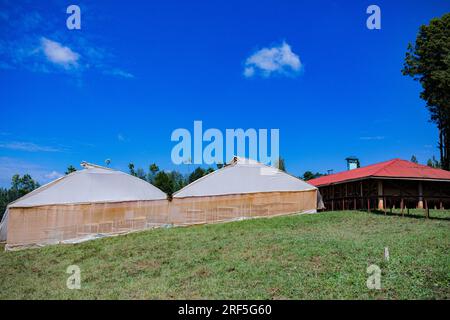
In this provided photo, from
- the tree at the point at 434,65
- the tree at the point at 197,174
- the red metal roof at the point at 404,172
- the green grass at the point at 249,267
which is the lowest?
the green grass at the point at 249,267

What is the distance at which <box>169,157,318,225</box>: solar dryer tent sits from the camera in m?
23.9

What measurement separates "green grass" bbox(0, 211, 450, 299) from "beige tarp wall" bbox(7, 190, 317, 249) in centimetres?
250

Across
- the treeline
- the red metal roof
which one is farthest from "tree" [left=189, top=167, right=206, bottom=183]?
the red metal roof

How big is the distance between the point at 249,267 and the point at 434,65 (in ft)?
115

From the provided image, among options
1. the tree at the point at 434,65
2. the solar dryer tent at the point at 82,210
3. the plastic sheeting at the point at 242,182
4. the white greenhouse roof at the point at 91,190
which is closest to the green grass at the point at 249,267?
the solar dryer tent at the point at 82,210

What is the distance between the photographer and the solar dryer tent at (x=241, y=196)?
23891 millimetres

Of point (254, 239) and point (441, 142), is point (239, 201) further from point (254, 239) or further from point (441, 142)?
point (441, 142)

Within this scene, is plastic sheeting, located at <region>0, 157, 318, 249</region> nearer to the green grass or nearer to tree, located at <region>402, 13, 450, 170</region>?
the green grass

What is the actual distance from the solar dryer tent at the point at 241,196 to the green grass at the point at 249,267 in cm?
672

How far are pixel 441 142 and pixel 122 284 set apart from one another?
42808mm

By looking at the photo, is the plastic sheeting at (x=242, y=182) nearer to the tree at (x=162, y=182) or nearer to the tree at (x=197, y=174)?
the tree at (x=162, y=182)

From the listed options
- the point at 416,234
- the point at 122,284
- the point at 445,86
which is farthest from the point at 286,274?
the point at 445,86
